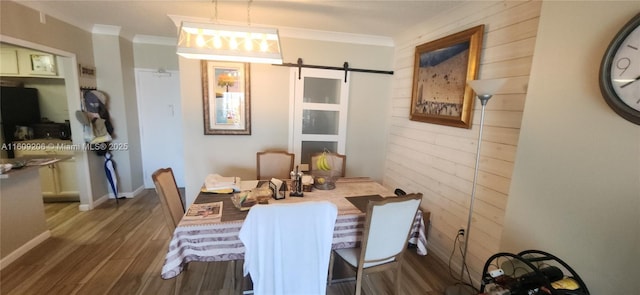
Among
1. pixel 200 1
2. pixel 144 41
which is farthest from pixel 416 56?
pixel 144 41

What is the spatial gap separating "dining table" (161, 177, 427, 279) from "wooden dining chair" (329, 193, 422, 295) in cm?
16

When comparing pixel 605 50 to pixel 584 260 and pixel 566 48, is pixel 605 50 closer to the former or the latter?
pixel 566 48

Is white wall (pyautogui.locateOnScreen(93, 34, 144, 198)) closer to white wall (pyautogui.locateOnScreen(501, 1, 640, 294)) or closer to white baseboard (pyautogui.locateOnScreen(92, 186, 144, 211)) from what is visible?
white baseboard (pyautogui.locateOnScreen(92, 186, 144, 211))

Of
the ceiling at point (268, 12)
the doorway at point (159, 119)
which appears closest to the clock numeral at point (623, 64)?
the ceiling at point (268, 12)

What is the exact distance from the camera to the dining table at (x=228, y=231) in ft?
4.98

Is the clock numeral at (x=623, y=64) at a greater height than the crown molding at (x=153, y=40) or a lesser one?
lesser

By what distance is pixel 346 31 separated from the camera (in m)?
3.12

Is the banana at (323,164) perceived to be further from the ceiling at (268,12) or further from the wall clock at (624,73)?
the wall clock at (624,73)

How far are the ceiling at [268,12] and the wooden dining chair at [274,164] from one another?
1.43 m

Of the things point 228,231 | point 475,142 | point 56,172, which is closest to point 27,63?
point 56,172

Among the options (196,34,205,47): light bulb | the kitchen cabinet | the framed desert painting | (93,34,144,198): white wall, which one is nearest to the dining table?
the framed desert painting

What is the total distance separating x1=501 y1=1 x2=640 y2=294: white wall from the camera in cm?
109

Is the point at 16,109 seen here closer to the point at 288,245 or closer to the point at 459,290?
the point at 288,245

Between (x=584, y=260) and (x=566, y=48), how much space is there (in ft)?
3.37
